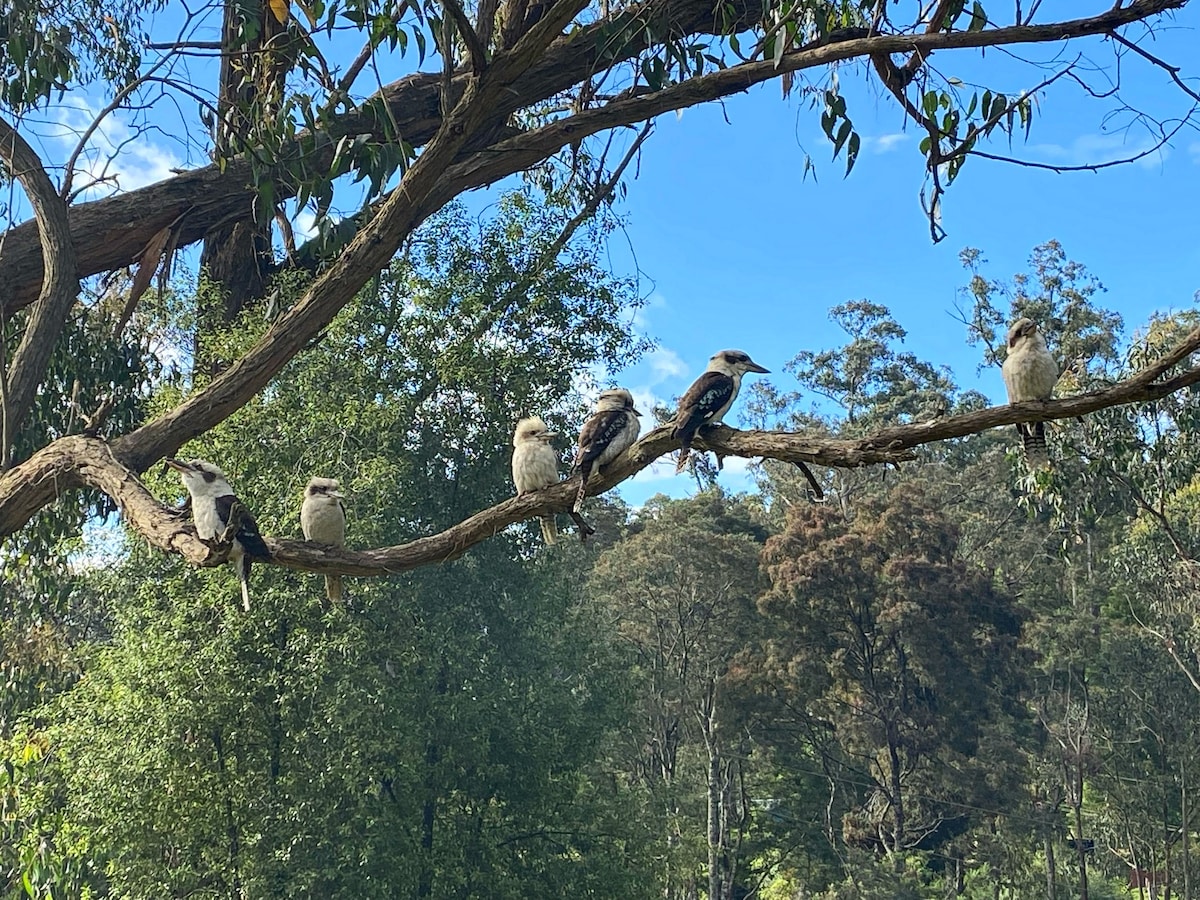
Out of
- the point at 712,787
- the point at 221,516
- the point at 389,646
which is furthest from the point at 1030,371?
the point at 712,787

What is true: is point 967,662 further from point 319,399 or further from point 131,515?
point 131,515

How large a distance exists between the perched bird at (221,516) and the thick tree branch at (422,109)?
1.16 meters

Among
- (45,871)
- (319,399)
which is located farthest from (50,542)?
(319,399)

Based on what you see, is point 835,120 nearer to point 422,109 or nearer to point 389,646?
point 422,109

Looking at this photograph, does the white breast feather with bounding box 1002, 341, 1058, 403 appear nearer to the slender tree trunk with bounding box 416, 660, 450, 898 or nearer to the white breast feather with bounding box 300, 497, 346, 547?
the white breast feather with bounding box 300, 497, 346, 547

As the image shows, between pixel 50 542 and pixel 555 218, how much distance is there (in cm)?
536

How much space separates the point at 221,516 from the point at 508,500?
3.75 feet

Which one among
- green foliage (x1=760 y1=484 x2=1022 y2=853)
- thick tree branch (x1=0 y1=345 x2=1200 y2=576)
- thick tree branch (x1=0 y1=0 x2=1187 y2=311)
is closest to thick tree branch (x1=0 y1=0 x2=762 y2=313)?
thick tree branch (x1=0 y1=0 x2=1187 y2=311)

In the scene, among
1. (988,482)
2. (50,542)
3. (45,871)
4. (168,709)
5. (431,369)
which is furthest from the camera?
(988,482)

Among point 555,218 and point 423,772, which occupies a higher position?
point 555,218

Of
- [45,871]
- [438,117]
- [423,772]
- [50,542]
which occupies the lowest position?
[45,871]

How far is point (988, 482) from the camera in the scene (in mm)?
20969

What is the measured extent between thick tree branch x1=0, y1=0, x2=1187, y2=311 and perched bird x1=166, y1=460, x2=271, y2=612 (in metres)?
1.16

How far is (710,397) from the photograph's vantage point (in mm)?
3799
